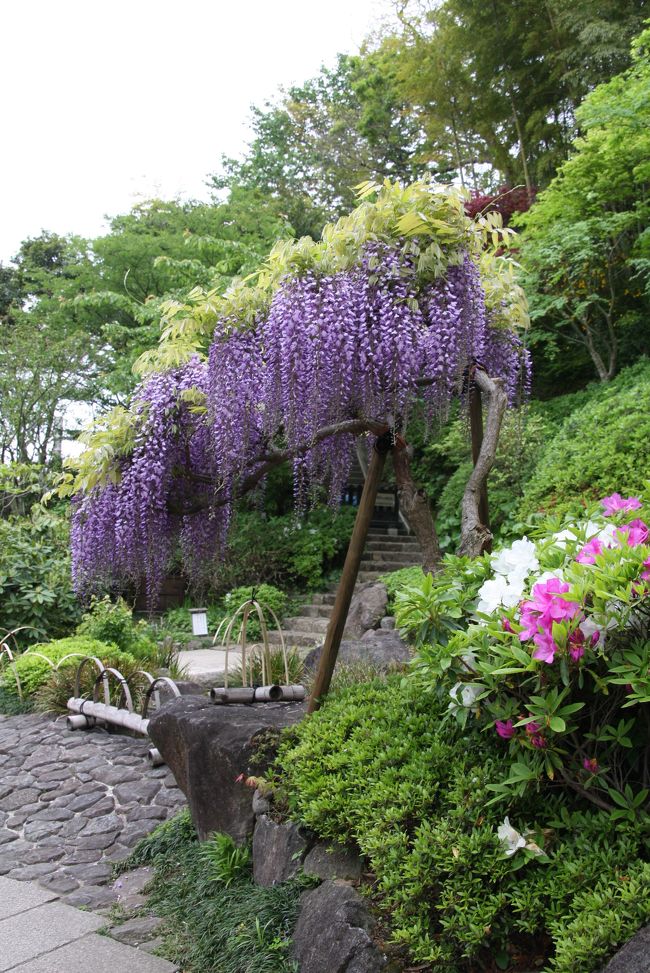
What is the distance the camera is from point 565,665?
1.84 metres

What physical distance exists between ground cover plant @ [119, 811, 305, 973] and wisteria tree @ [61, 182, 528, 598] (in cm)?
133

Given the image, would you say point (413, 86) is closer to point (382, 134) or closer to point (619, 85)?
point (382, 134)

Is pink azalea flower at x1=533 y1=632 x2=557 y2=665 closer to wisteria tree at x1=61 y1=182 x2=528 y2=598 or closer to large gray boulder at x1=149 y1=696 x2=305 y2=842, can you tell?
wisteria tree at x1=61 y1=182 x2=528 y2=598

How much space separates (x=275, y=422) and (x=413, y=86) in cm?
1078

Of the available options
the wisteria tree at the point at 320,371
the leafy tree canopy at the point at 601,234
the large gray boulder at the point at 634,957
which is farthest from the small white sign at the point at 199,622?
the large gray boulder at the point at 634,957

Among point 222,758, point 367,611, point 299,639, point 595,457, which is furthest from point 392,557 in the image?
point 222,758

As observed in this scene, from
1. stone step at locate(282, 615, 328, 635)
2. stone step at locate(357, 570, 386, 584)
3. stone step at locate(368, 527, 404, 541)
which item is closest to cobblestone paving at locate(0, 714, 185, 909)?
stone step at locate(282, 615, 328, 635)

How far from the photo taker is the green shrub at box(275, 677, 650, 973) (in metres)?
1.76

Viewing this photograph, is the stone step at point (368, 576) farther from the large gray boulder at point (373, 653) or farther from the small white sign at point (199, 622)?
the large gray boulder at point (373, 653)

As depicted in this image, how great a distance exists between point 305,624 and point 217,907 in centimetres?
627

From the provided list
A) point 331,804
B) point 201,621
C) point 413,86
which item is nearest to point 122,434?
point 331,804

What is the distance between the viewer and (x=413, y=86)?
38.5 ft

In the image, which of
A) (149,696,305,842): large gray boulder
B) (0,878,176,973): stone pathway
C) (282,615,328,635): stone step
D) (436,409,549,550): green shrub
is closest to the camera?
(0,878,176,973): stone pathway

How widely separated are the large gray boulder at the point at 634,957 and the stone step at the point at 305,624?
7.34m
